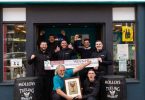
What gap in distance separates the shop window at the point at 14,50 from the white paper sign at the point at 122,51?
256 cm

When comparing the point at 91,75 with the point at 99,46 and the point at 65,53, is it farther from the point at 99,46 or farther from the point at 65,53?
the point at 65,53

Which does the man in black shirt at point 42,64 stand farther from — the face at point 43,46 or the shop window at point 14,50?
the shop window at point 14,50

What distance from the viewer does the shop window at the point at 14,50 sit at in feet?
32.1

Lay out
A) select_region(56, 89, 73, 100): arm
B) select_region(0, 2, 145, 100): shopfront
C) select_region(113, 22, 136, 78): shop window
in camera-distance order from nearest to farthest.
A: select_region(56, 89, 73, 100): arm
select_region(0, 2, 145, 100): shopfront
select_region(113, 22, 136, 78): shop window

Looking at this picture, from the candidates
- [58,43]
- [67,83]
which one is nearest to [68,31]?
[58,43]

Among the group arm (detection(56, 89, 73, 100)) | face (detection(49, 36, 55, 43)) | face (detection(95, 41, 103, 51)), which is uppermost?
face (detection(49, 36, 55, 43))

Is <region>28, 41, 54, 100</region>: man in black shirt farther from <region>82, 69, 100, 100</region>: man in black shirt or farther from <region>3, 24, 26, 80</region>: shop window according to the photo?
<region>82, 69, 100, 100</region>: man in black shirt

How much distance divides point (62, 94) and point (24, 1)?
9.01 feet

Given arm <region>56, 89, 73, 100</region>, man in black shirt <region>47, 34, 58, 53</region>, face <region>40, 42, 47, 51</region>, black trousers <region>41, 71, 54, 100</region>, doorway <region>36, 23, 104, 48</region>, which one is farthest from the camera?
doorway <region>36, 23, 104, 48</region>

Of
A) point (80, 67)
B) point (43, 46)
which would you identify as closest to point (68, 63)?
point (80, 67)

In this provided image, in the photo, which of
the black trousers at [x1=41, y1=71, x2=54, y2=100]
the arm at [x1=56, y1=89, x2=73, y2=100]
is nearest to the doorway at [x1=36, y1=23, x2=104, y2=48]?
the black trousers at [x1=41, y1=71, x2=54, y2=100]

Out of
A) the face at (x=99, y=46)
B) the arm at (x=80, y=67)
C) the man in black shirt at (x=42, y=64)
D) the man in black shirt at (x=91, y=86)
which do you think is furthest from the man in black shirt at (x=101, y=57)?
the man in black shirt at (x=42, y=64)

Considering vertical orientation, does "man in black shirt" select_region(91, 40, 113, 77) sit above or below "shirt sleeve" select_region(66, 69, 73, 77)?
above

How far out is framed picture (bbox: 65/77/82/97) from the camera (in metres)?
8.55
